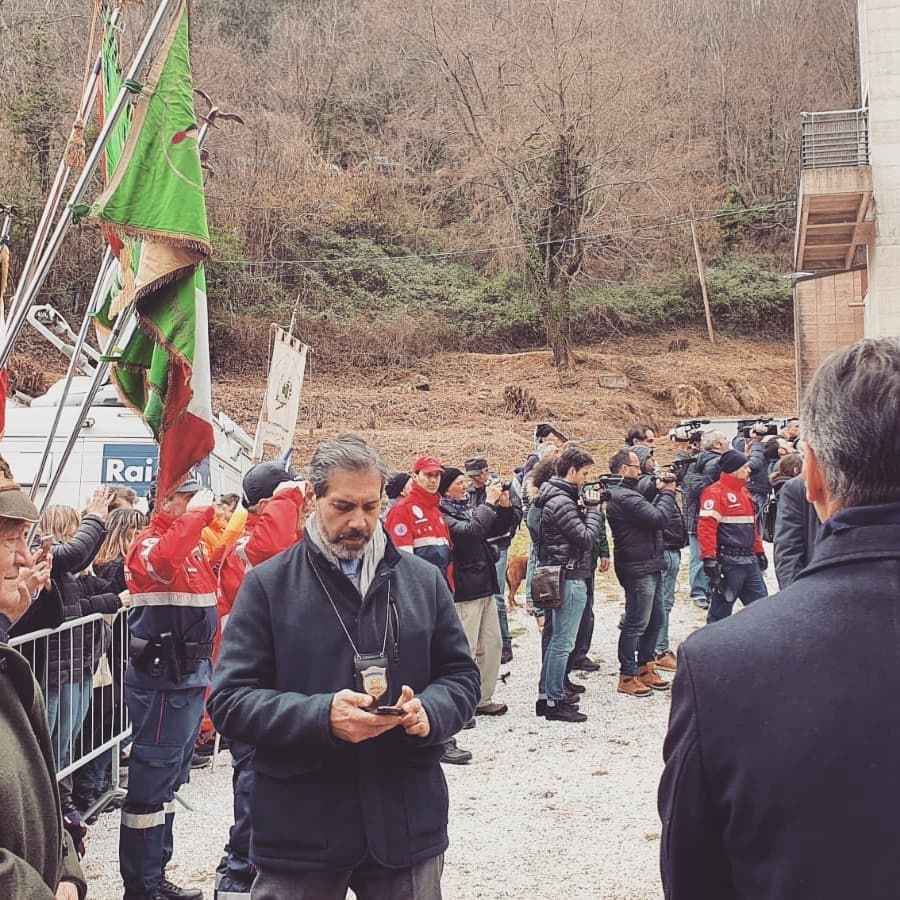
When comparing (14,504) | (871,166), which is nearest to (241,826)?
A: (14,504)

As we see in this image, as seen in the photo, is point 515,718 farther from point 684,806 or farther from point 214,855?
point 684,806

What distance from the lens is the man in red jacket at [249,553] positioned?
12.3ft

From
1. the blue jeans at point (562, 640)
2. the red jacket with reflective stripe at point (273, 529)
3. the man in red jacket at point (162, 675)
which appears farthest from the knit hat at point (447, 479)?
the man in red jacket at point (162, 675)

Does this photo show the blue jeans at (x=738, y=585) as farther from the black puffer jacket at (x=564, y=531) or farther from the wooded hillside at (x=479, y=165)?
the wooded hillside at (x=479, y=165)

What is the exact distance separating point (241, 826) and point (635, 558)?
4.90 m

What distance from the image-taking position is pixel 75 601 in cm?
551

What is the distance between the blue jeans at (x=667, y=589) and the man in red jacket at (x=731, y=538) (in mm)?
371

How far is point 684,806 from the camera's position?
4.91 ft

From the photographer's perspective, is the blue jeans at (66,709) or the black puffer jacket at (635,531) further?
the black puffer jacket at (635,531)

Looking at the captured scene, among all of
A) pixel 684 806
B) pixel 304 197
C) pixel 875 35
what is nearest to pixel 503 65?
pixel 304 197

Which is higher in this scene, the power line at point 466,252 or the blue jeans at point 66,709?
the power line at point 466,252

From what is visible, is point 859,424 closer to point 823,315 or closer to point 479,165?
point 823,315

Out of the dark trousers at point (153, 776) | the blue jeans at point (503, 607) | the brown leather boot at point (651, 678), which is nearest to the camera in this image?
the dark trousers at point (153, 776)

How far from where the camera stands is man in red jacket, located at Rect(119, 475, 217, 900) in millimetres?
4328
